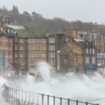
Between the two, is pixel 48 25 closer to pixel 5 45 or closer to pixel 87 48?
pixel 87 48

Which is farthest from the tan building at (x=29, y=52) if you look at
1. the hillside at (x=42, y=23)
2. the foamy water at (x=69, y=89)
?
the hillside at (x=42, y=23)

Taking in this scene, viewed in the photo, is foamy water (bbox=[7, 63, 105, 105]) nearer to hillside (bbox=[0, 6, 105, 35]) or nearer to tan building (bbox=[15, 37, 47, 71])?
tan building (bbox=[15, 37, 47, 71])

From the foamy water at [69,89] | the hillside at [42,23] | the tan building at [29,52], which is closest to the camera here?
the foamy water at [69,89]

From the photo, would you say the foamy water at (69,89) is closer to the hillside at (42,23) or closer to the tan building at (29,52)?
the tan building at (29,52)

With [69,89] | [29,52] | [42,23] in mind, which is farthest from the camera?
[42,23]

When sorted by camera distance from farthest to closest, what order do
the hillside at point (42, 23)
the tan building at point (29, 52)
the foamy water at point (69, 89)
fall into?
the hillside at point (42, 23), the tan building at point (29, 52), the foamy water at point (69, 89)

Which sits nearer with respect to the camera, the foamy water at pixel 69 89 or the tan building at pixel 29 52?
the foamy water at pixel 69 89

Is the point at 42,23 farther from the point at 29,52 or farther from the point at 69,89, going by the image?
the point at 69,89

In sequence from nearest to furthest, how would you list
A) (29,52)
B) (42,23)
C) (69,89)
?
(69,89)
(29,52)
(42,23)

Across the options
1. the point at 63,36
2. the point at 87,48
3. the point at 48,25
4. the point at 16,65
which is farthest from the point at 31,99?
the point at 48,25

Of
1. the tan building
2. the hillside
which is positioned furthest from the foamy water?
the hillside

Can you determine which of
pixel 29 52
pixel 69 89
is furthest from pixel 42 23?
pixel 69 89

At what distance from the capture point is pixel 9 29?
113750 millimetres

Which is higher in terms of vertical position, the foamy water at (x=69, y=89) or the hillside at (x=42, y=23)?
the hillside at (x=42, y=23)
